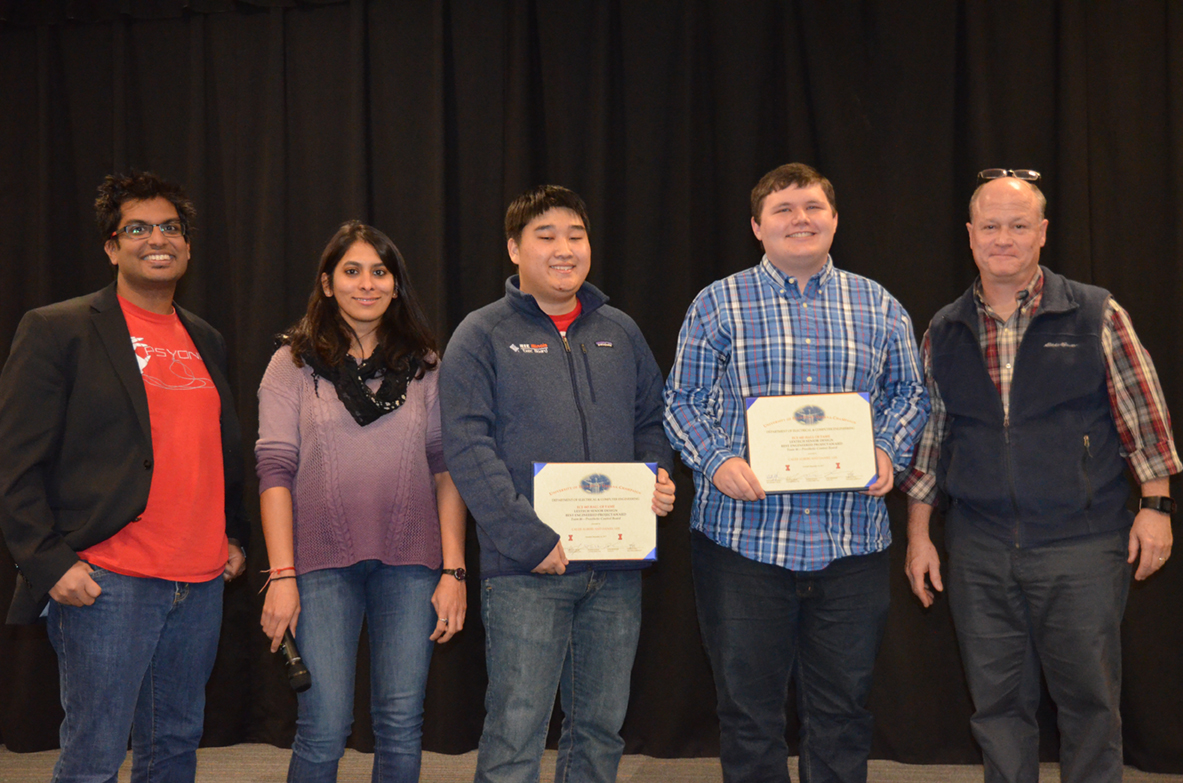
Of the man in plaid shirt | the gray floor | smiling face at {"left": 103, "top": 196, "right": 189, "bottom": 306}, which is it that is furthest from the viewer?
the gray floor

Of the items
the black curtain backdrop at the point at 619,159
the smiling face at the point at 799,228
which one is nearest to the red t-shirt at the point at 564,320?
the smiling face at the point at 799,228

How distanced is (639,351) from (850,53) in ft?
6.77

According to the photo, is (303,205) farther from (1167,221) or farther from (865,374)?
(1167,221)

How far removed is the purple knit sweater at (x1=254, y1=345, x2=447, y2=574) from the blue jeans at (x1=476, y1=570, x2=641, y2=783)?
0.95 feet

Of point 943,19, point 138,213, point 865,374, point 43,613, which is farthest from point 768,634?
point 943,19

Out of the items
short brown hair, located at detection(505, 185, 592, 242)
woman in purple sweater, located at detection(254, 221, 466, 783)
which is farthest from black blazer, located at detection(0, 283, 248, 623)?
short brown hair, located at detection(505, 185, 592, 242)

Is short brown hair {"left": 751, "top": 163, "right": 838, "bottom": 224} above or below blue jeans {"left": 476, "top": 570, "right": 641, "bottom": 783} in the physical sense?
above

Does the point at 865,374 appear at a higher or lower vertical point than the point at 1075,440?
higher

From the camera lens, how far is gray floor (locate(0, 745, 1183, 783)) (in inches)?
142

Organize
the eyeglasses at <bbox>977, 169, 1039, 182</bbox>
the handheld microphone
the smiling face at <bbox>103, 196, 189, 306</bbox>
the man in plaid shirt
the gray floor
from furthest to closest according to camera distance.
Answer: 1. the gray floor
2. the eyeglasses at <bbox>977, 169, 1039, 182</bbox>
3. the smiling face at <bbox>103, 196, 189, 306</bbox>
4. the man in plaid shirt
5. the handheld microphone

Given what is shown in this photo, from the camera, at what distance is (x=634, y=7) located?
155 inches

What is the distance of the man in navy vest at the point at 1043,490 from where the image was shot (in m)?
2.54

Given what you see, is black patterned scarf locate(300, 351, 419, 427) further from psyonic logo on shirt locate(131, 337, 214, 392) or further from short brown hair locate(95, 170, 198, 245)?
short brown hair locate(95, 170, 198, 245)

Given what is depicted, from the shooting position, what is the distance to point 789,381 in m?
2.49
